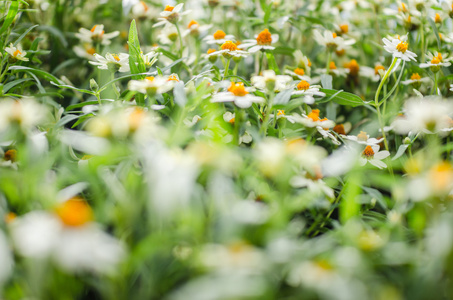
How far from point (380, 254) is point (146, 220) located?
0.89ft

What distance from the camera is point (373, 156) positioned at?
2.21ft

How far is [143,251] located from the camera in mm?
346

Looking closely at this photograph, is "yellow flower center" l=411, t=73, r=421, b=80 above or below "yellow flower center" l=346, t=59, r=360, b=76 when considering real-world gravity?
above

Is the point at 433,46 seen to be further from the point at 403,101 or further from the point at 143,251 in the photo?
the point at 143,251

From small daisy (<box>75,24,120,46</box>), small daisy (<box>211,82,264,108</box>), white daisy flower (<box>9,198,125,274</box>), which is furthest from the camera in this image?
small daisy (<box>75,24,120,46</box>)

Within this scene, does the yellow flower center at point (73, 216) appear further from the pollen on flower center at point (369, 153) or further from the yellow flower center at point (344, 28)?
the yellow flower center at point (344, 28)

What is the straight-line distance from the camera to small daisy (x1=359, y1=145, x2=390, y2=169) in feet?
2.07

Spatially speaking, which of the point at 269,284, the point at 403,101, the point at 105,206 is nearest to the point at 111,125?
the point at 105,206

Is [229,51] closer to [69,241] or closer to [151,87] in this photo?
[151,87]

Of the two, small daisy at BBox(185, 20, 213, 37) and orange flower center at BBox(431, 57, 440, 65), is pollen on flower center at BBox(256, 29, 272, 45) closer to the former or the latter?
small daisy at BBox(185, 20, 213, 37)

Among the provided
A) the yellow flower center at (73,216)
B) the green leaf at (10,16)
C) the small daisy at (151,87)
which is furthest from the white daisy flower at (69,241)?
the green leaf at (10,16)

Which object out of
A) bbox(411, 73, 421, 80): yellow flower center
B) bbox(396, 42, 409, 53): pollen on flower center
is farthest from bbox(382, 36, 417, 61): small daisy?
bbox(411, 73, 421, 80): yellow flower center

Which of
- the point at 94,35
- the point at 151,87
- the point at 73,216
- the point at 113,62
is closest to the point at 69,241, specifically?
the point at 73,216

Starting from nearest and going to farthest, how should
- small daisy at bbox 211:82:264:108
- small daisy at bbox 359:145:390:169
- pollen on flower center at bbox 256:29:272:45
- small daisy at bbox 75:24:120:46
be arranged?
small daisy at bbox 211:82:264:108 < small daisy at bbox 359:145:390:169 < pollen on flower center at bbox 256:29:272:45 < small daisy at bbox 75:24:120:46
